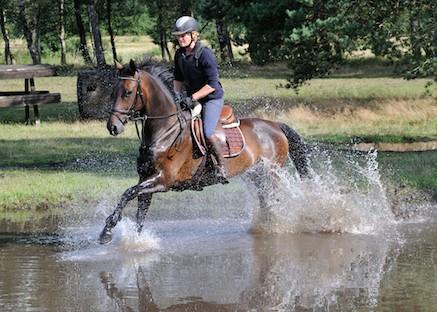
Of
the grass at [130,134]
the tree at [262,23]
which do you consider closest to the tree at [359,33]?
the tree at [262,23]

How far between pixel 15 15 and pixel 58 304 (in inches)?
1920

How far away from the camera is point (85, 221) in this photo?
12727 mm

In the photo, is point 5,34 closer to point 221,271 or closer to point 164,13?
point 164,13

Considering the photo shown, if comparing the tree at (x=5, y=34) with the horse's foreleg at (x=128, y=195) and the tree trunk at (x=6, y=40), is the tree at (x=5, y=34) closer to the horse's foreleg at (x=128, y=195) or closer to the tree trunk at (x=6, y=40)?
the tree trunk at (x=6, y=40)

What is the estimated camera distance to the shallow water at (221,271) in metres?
8.24

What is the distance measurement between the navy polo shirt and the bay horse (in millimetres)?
196

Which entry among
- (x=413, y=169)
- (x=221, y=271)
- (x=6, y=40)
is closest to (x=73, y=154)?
(x=413, y=169)

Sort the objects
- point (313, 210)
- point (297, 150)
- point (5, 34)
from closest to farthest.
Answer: point (313, 210) → point (297, 150) → point (5, 34)

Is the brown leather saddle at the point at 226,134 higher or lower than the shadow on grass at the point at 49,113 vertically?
higher

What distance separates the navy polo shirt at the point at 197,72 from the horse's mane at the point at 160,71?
0.10 meters

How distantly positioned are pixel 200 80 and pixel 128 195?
161 cm

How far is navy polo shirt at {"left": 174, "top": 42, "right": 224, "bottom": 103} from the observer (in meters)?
10.9

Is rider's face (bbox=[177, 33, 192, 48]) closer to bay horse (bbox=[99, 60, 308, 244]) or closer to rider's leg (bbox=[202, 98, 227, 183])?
bay horse (bbox=[99, 60, 308, 244])

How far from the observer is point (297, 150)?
501 inches
